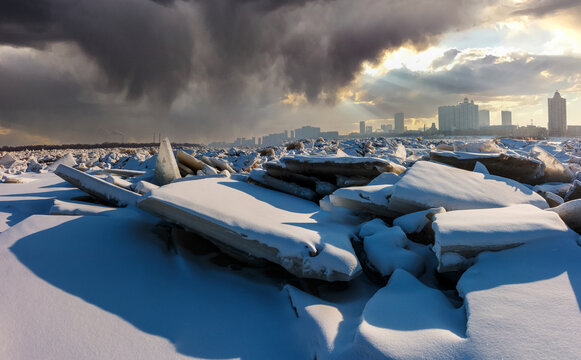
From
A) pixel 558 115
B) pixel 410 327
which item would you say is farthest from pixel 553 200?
pixel 558 115

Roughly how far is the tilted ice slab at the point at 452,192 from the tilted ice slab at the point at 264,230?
0.52 m

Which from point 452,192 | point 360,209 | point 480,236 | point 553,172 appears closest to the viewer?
point 480,236

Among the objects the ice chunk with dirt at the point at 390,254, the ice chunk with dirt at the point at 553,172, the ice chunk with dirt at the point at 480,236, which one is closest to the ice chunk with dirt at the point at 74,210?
the ice chunk with dirt at the point at 390,254

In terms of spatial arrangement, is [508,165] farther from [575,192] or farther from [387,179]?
[387,179]

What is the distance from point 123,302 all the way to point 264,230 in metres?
0.81

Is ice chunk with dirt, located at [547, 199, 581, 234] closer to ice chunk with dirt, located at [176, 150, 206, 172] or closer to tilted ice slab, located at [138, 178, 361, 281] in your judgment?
tilted ice slab, located at [138, 178, 361, 281]

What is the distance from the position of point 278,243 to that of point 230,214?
1.35ft

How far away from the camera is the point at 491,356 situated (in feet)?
3.27

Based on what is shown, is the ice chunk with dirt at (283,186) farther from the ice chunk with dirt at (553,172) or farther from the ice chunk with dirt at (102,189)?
the ice chunk with dirt at (553,172)

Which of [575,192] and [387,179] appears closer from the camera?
[575,192]

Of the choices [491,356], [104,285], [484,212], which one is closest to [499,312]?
[491,356]

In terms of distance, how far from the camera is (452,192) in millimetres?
2342

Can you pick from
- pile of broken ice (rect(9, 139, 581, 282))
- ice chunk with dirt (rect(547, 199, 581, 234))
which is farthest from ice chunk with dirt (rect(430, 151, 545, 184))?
ice chunk with dirt (rect(547, 199, 581, 234))

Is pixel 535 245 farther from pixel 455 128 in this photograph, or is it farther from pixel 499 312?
pixel 455 128
